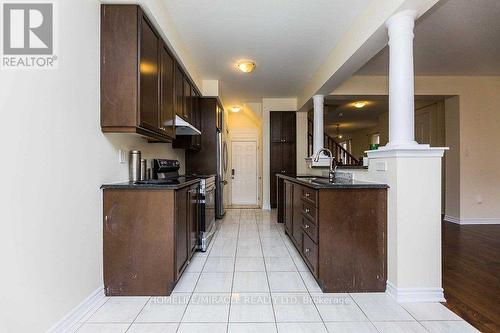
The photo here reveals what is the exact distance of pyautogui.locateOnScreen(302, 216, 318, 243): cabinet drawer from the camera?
227cm

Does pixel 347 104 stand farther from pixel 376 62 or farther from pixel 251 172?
pixel 251 172

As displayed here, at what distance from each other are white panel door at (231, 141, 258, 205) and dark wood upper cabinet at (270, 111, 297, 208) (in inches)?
46.9

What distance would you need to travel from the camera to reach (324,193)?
2197mm

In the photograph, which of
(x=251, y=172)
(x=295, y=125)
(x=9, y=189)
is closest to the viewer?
(x=9, y=189)

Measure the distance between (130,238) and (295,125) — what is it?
4796 millimetres

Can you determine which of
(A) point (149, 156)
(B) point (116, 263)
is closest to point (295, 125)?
(A) point (149, 156)

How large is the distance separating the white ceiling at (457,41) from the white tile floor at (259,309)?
7.83ft

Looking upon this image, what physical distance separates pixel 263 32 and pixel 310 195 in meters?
1.99

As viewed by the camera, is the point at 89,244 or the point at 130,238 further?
the point at 130,238

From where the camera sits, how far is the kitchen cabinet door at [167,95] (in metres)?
2.60

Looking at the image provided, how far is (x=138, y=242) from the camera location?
2088 millimetres

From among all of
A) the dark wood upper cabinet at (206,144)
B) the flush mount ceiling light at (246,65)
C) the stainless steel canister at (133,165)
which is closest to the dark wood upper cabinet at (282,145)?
the dark wood upper cabinet at (206,144)

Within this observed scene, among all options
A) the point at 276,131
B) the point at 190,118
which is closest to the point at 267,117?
the point at 276,131

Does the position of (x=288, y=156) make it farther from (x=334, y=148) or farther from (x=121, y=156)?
(x=121, y=156)
